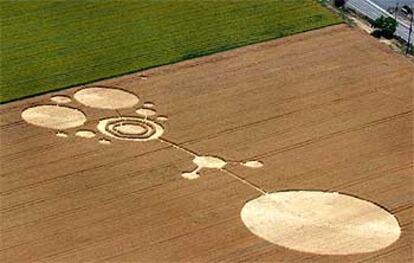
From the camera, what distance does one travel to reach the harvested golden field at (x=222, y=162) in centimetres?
4700

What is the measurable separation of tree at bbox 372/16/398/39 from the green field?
10.7 feet

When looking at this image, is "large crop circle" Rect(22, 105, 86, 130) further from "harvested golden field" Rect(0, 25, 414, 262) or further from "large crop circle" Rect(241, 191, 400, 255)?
"large crop circle" Rect(241, 191, 400, 255)

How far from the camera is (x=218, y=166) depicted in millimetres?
53625

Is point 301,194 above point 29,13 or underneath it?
underneath

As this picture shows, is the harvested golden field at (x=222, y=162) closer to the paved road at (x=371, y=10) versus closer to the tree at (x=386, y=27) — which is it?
the tree at (x=386, y=27)

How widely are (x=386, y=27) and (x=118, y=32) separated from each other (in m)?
20.3

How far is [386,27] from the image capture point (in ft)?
234

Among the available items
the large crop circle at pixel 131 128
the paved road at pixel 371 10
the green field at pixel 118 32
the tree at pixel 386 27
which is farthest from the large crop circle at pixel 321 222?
the paved road at pixel 371 10

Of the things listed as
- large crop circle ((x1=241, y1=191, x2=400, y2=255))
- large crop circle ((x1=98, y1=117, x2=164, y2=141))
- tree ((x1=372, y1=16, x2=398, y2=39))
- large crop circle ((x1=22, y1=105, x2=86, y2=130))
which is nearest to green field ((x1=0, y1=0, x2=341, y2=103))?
large crop circle ((x1=22, y1=105, x2=86, y2=130))

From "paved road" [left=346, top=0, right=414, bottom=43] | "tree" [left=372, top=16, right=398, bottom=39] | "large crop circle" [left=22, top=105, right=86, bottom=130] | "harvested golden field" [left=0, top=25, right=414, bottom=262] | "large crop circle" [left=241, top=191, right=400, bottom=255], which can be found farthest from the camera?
"paved road" [left=346, top=0, right=414, bottom=43]

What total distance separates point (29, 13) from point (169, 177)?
82.3 ft

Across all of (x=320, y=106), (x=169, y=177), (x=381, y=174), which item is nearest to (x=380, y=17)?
(x=320, y=106)

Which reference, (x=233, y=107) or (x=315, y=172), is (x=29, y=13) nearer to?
(x=233, y=107)

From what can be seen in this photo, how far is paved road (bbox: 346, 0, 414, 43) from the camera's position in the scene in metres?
75.1
